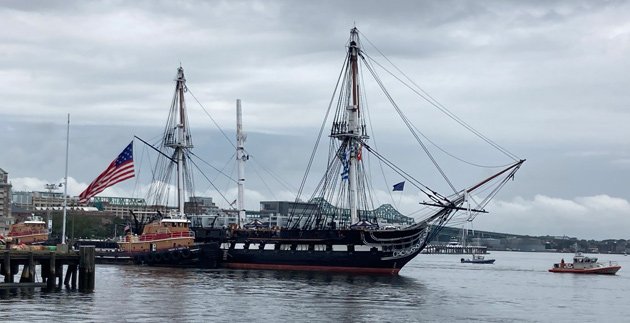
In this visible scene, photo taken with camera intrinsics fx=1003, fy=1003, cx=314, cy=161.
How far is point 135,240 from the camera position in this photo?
13388 cm

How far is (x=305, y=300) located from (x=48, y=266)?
21.1 meters

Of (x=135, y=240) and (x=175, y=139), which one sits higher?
(x=175, y=139)

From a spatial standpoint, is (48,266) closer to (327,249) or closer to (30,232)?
(327,249)

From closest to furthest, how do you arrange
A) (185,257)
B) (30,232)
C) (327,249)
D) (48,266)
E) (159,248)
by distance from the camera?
(48,266), (327,249), (185,257), (159,248), (30,232)

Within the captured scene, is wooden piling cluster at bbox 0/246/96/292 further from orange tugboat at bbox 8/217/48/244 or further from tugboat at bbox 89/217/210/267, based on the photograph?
orange tugboat at bbox 8/217/48/244

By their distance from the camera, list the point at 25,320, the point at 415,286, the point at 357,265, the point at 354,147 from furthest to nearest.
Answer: the point at 354,147 → the point at 357,265 → the point at 415,286 → the point at 25,320

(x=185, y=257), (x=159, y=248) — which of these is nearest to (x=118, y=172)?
(x=185, y=257)

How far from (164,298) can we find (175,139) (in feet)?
Result: 223

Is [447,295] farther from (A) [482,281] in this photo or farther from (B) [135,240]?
(B) [135,240]

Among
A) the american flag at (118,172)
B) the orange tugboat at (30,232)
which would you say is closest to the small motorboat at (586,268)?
the american flag at (118,172)

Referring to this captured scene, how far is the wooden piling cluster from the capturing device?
76.3m

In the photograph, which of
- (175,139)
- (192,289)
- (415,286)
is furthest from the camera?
(175,139)

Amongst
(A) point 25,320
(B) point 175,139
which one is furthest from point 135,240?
(A) point 25,320

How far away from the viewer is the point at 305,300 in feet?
254
